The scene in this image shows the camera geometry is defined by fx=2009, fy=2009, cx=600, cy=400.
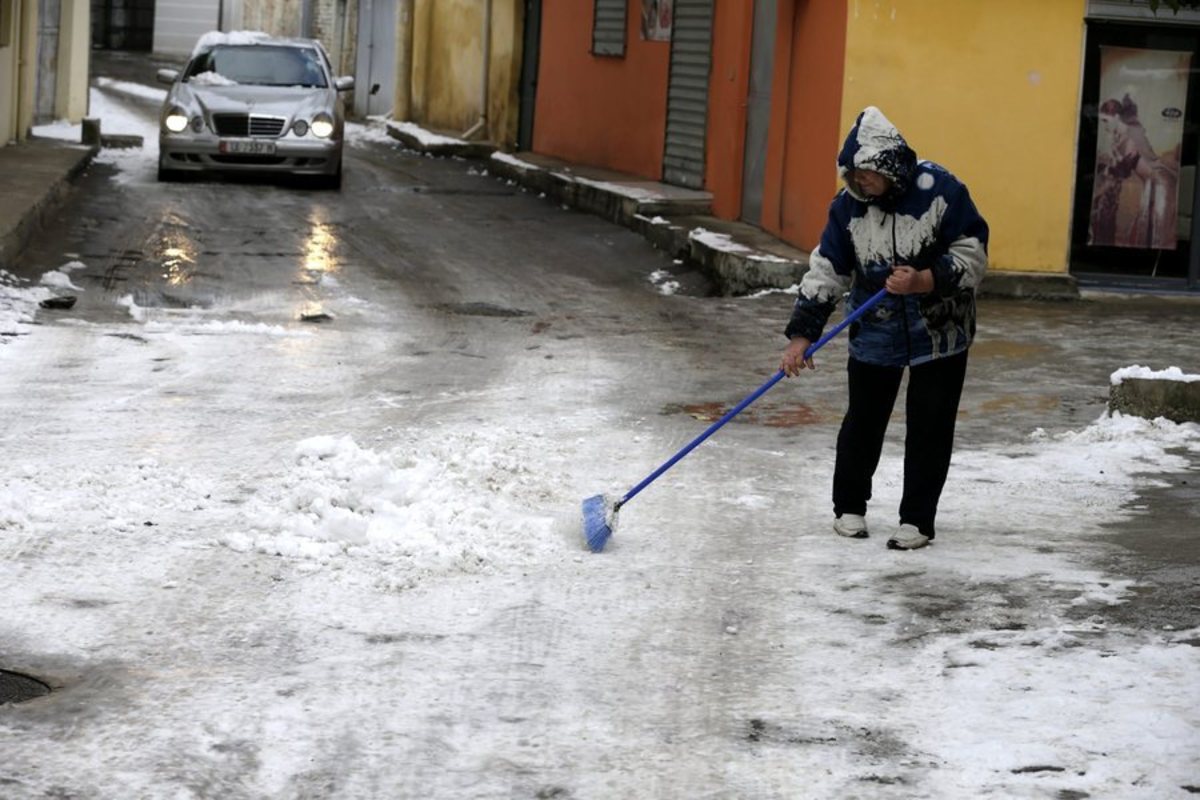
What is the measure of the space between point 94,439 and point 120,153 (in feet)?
56.0

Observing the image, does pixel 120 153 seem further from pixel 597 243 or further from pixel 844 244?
pixel 844 244

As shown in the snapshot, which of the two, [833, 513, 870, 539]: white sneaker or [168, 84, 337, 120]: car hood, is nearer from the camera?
[833, 513, 870, 539]: white sneaker

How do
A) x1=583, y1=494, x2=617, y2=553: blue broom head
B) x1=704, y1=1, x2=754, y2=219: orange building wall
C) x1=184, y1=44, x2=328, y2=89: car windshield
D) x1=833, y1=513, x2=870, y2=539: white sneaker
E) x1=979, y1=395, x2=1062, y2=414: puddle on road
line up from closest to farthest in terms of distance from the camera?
x1=583, y1=494, x2=617, y2=553: blue broom head < x1=833, y1=513, x2=870, y2=539: white sneaker < x1=979, y1=395, x2=1062, y2=414: puddle on road < x1=704, y1=1, x2=754, y2=219: orange building wall < x1=184, y1=44, x2=328, y2=89: car windshield

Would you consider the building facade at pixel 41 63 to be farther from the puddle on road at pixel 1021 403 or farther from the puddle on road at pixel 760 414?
the puddle on road at pixel 1021 403

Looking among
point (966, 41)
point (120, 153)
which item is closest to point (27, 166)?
point (120, 153)

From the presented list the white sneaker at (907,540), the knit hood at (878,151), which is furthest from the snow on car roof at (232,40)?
the white sneaker at (907,540)

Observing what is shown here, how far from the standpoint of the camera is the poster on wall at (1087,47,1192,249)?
15.7 m

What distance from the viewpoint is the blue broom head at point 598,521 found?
22.5 feet

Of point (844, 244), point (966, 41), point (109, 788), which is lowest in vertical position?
point (109, 788)

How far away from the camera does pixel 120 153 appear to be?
24719 millimetres

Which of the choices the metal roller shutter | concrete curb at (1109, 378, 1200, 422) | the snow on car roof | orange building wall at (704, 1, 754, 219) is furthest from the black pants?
the snow on car roof

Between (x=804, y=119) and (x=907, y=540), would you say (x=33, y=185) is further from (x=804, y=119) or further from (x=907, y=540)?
(x=907, y=540)

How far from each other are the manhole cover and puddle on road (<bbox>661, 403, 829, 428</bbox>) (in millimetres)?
4842

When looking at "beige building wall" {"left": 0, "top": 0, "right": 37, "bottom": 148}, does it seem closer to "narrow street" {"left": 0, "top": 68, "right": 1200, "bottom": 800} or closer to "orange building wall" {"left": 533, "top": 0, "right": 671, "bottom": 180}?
"orange building wall" {"left": 533, "top": 0, "right": 671, "bottom": 180}
